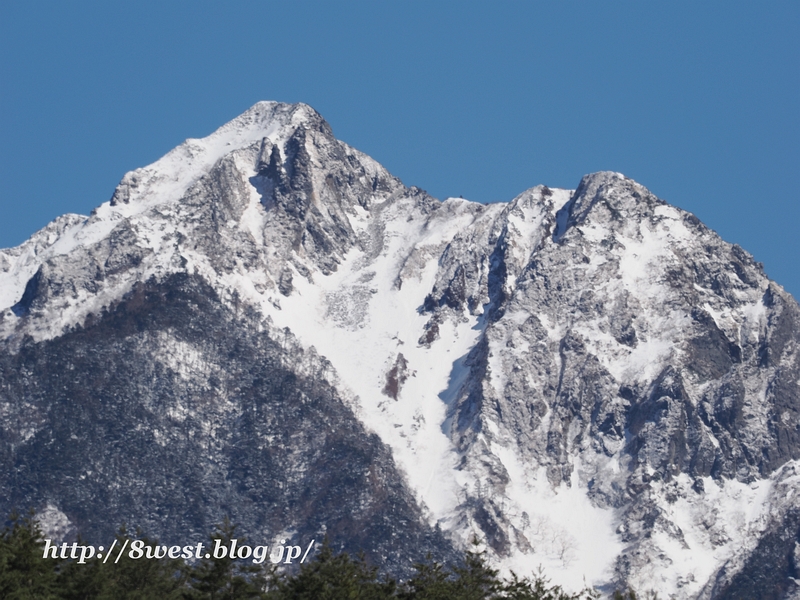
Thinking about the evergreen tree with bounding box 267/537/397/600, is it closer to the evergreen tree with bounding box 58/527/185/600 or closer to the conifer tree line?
the conifer tree line

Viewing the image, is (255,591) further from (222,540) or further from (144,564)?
(144,564)

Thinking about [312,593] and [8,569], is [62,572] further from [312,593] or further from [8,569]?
[312,593]

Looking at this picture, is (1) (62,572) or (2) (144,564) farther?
(2) (144,564)

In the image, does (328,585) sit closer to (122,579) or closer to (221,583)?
(221,583)

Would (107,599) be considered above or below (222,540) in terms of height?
below

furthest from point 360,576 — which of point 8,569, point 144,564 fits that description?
point 8,569

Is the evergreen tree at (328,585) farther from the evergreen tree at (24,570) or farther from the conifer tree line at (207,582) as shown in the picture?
the evergreen tree at (24,570)

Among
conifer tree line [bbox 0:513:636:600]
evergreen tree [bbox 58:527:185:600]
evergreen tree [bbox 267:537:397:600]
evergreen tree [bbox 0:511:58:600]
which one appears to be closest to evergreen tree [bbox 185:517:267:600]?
conifer tree line [bbox 0:513:636:600]

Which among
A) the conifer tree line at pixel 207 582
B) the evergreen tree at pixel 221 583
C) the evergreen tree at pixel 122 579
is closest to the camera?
the conifer tree line at pixel 207 582

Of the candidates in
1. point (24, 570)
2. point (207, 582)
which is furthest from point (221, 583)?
point (24, 570)

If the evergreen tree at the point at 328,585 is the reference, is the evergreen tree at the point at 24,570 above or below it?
below

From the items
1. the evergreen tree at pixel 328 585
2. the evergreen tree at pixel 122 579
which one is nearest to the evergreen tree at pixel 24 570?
the evergreen tree at pixel 122 579

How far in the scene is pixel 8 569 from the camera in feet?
434

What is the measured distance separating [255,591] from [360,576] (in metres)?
11.0
